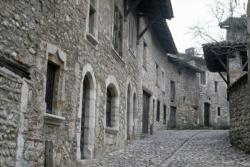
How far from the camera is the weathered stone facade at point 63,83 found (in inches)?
229

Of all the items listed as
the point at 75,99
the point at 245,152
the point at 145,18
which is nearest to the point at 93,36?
the point at 75,99

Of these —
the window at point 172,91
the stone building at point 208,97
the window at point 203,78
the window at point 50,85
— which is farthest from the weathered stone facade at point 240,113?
the window at point 203,78

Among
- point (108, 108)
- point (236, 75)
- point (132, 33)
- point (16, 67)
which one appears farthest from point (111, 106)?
point (16, 67)

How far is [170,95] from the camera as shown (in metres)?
25.7

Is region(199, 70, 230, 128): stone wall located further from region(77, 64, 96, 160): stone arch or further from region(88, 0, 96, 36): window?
region(77, 64, 96, 160): stone arch

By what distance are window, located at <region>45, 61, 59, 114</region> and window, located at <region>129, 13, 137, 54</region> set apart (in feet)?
22.6

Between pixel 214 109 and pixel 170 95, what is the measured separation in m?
7.56

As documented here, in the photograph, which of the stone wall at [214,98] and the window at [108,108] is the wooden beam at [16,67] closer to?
the window at [108,108]

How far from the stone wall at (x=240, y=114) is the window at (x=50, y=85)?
5.21 m

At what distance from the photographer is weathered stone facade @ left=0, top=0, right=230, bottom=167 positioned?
5.83 meters

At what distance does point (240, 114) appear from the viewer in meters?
11.6

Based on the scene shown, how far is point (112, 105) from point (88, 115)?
8.22ft

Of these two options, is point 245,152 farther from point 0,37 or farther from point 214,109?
point 214,109

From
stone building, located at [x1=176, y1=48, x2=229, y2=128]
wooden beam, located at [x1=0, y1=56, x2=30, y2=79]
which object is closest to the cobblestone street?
wooden beam, located at [x1=0, y1=56, x2=30, y2=79]
